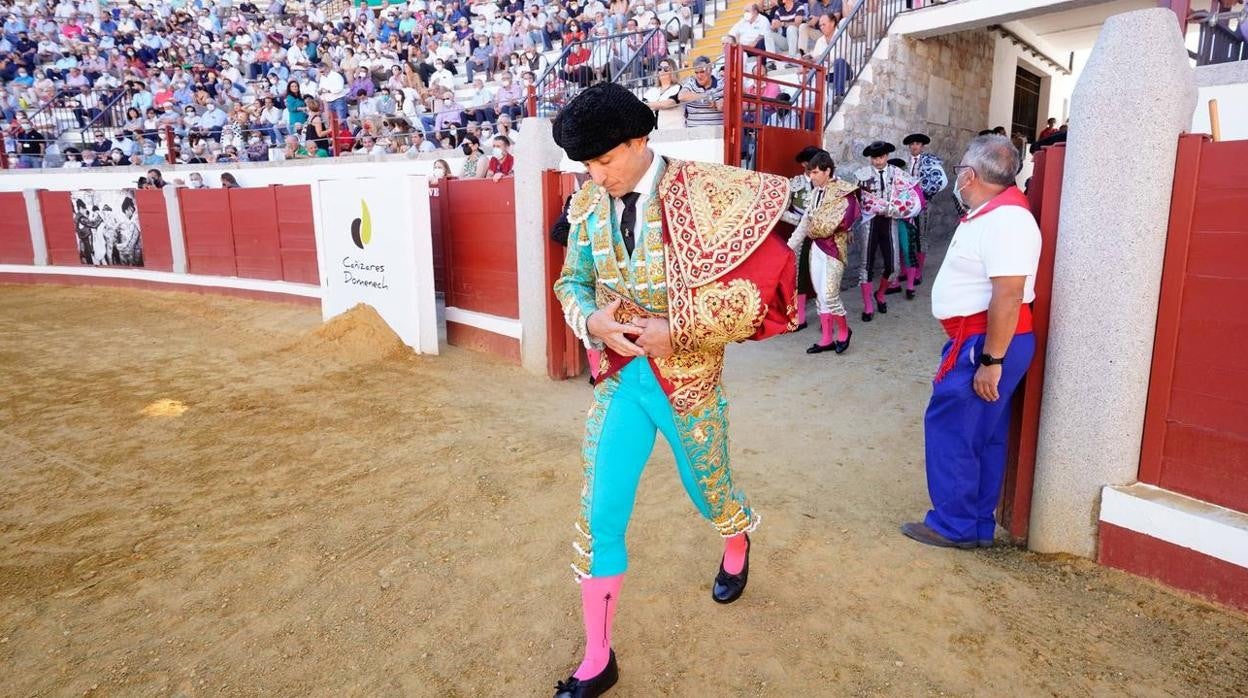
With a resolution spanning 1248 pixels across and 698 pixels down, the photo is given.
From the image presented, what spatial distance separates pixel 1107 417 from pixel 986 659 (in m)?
0.92

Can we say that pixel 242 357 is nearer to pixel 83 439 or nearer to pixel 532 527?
pixel 83 439

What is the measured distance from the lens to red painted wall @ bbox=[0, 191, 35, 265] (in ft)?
36.4

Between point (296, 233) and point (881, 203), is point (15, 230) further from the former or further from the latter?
point (881, 203)

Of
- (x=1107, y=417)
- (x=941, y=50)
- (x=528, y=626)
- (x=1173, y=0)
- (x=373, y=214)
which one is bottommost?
(x=528, y=626)

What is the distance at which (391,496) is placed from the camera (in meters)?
3.40

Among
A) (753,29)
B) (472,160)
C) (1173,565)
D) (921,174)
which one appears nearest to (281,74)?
(472,160)

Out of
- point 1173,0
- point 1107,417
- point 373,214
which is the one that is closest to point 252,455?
Answer: point 373,214

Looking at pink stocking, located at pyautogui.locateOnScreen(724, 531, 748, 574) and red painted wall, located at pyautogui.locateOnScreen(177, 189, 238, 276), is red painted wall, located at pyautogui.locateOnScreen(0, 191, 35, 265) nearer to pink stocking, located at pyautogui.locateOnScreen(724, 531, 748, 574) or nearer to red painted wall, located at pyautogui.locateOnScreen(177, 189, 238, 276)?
red painted wall, located at pyautogui.locateOnScreen(177, 189, 238, 276)

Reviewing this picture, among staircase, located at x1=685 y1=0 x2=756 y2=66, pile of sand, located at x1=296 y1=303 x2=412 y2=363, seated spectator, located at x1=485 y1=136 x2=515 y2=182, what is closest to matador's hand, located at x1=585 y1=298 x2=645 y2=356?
pile of sand, located at x1=296 y1=303 x2=412 y2=363

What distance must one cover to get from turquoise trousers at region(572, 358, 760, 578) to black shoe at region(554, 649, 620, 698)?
0.27 meters

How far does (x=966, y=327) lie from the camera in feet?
8.71

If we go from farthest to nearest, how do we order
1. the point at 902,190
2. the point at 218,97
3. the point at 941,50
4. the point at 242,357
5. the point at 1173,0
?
1. the point at 218,97
2. the point at 941,50
3. the point at 902,190
4. the point at 242,357
5. the point at 1173,0

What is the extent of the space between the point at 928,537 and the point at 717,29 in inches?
419

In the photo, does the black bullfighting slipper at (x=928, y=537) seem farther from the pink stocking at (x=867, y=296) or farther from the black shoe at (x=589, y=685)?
the pink stocking at (x=867, y=296)
